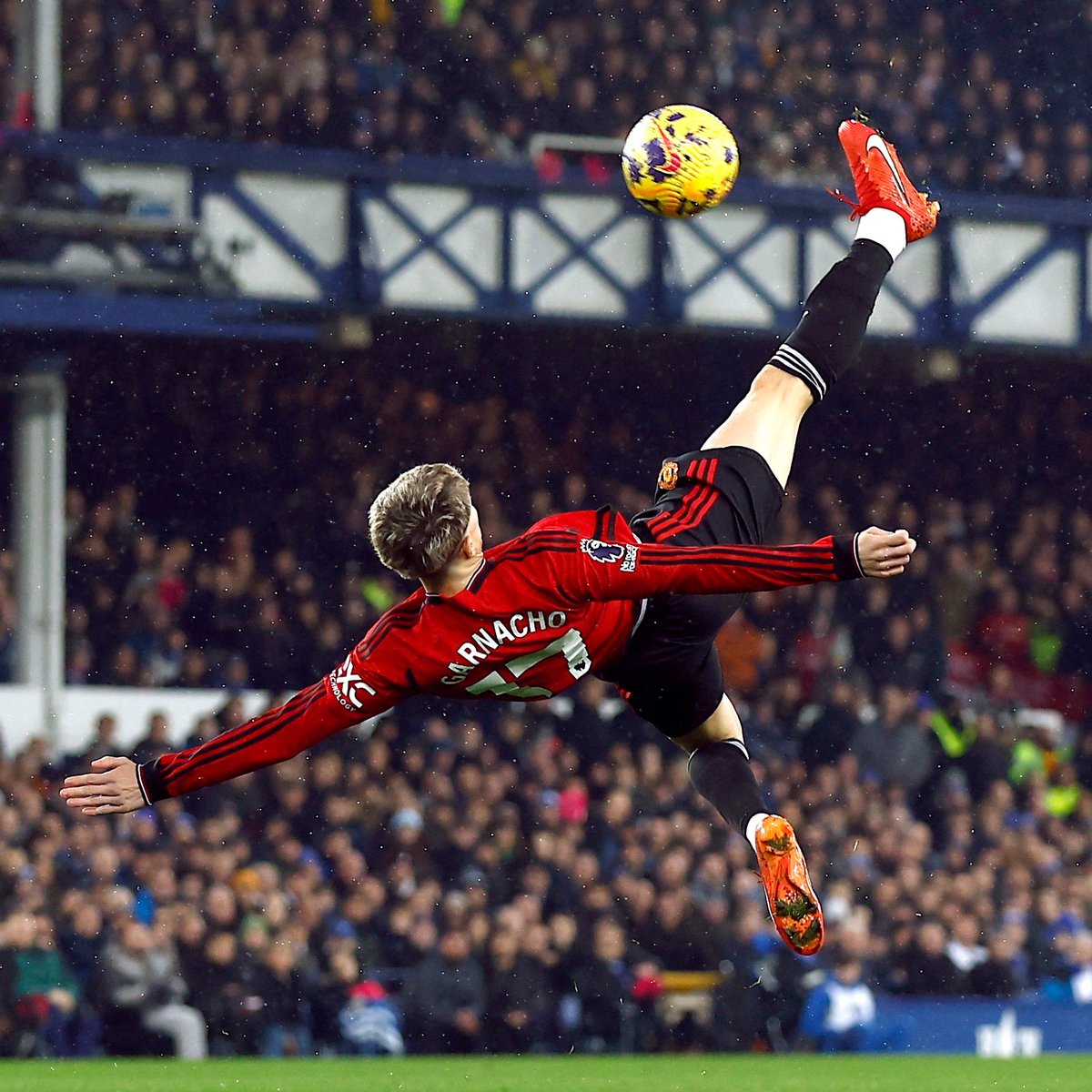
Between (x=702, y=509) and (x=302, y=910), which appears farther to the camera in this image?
(x=302, y=910)

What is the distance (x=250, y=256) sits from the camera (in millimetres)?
16172

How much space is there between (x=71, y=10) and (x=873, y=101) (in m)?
6.91

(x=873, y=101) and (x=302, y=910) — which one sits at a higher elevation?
(x=873, y=101)

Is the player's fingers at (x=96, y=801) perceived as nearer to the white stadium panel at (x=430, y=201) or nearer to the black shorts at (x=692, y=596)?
the black shorts at (x=692, y=596)

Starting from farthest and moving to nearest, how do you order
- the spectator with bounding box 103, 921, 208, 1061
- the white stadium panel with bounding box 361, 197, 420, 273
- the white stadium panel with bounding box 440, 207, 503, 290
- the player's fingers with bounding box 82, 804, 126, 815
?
1. the white stadium panel with bounding box 440, 207, 503, 290
2. the white stadium panel with bounding box 361, 197, 420, 273
3. the spectator with bounding box 103, 921, 208, 1061
4. the player's fingers with bounding box 82, 804, 126, 815

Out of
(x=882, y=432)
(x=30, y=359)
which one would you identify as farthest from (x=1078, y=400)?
(x=30, y=359)

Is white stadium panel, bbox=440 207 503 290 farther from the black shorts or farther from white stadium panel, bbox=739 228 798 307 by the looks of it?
the black shorts

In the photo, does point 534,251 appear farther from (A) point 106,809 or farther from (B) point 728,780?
(A) point 106,809

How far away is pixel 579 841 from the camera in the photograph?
1417cm

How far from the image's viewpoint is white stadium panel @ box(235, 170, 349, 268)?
16094 millimetres

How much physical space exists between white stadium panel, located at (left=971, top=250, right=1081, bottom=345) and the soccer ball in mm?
10463

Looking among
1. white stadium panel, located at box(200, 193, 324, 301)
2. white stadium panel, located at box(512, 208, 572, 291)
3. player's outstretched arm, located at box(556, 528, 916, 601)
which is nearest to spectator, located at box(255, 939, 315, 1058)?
white stadium panel, located at box(200, 193, 324, 301)

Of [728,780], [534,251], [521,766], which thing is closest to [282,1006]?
[521,766]

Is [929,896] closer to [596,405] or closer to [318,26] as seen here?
[596,405]
